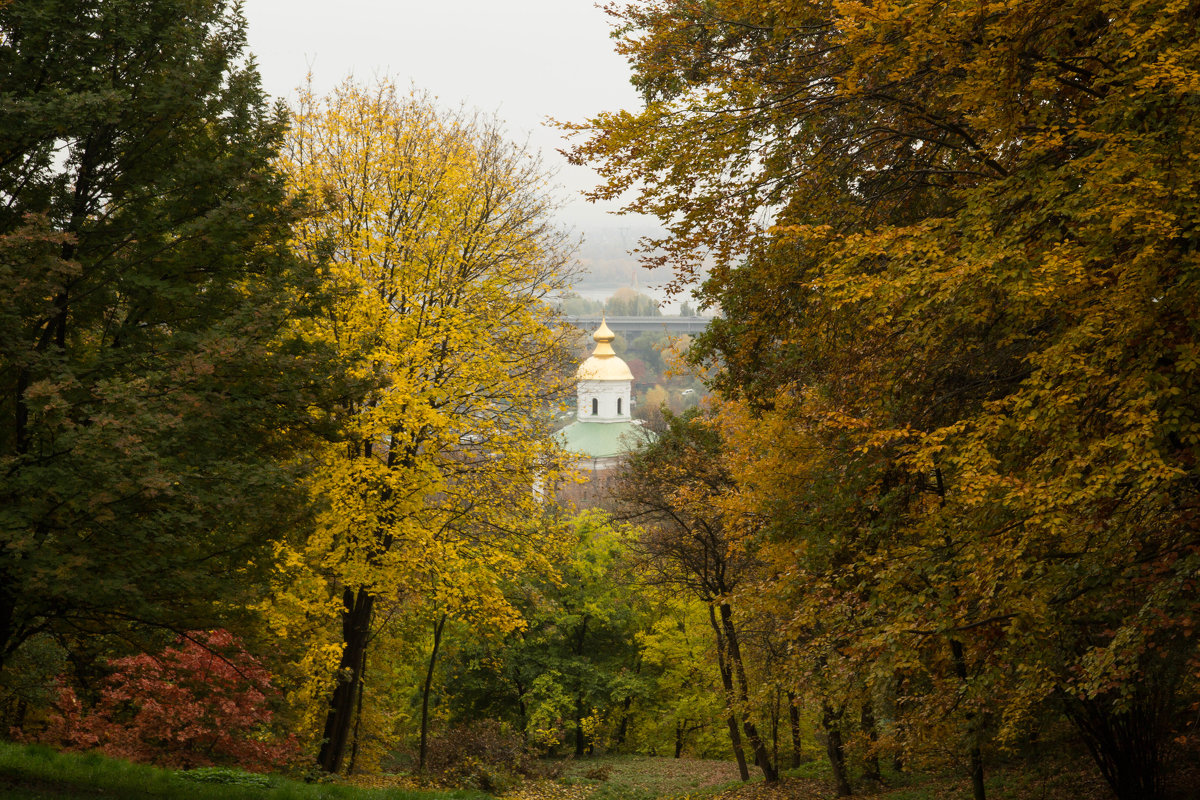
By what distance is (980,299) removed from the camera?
638cm

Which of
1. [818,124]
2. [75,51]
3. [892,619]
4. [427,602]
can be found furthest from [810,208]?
[427,602]

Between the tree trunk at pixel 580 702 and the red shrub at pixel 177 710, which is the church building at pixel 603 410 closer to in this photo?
the tree trunk at pixel 580 702

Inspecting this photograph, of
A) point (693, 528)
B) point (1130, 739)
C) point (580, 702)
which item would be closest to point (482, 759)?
point (693, 528)

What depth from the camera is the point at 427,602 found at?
15180mm

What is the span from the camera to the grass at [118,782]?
24.1 ft

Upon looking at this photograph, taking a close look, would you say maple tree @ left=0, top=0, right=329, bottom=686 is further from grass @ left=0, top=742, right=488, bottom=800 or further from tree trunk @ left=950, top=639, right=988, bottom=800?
tree trunk @ left=950, top=639, right=988, bottom=800

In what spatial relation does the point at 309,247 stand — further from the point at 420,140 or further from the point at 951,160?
the point at 951,160

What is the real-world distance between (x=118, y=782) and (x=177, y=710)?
2.21 meters

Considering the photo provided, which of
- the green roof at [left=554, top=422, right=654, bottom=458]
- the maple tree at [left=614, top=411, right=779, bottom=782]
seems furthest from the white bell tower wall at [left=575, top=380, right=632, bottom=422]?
the maple tree at [left=614, top=411, right=779, bottom=782]

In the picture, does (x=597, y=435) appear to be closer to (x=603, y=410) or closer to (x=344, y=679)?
(x=603, y=410)

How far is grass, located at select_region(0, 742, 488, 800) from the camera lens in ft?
24.1

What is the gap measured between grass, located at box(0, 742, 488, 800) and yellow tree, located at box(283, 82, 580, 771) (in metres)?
3.13

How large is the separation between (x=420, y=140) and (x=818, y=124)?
8260 mm

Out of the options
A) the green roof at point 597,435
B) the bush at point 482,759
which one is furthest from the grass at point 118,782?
the green roof at point 597,435
